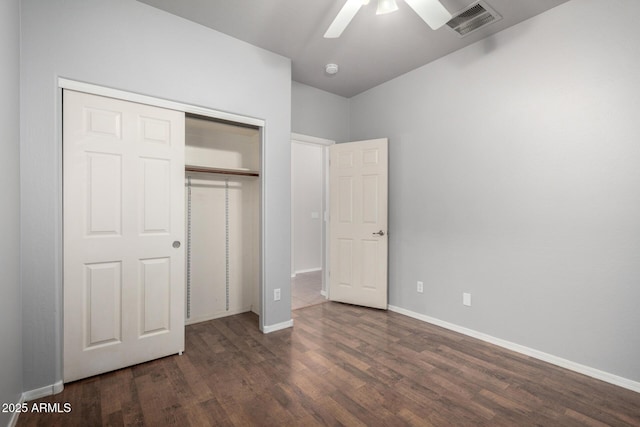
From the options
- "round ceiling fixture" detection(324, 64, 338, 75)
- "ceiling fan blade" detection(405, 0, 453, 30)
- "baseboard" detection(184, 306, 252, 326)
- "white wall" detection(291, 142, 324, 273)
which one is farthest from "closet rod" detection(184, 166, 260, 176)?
"white wall" detection(291, 142, 324, 273)

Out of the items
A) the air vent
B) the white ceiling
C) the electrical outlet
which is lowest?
the electrical outlet

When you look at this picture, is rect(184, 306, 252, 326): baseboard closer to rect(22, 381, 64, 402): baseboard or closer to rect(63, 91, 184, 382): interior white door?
rect(63, 91, 184, 382): interior white door

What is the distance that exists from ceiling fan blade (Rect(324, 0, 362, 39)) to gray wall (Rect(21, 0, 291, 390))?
1.10 m

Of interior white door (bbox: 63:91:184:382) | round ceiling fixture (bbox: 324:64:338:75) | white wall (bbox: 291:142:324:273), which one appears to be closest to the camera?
interior white door (bbox: 63:91:184:382)

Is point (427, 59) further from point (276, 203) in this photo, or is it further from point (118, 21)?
point (118, 21)

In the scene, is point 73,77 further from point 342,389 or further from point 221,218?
point 342,389

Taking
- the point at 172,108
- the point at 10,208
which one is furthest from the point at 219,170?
the point at 10,208

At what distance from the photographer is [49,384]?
6.48 feet

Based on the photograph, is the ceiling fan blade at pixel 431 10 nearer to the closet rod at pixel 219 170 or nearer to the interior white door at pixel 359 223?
the interior white door at pixel 359 223

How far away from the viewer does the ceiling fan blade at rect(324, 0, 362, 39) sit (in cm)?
187

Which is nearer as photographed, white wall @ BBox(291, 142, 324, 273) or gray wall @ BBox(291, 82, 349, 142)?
gray wall @ BBox(291, 82, 349, 142)

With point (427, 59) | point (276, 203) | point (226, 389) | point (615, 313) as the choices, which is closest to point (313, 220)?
point (276, 203)

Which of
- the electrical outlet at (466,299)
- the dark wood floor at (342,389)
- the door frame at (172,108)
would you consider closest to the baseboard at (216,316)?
the dark wood floor at (342,389)

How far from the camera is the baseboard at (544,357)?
211cm
